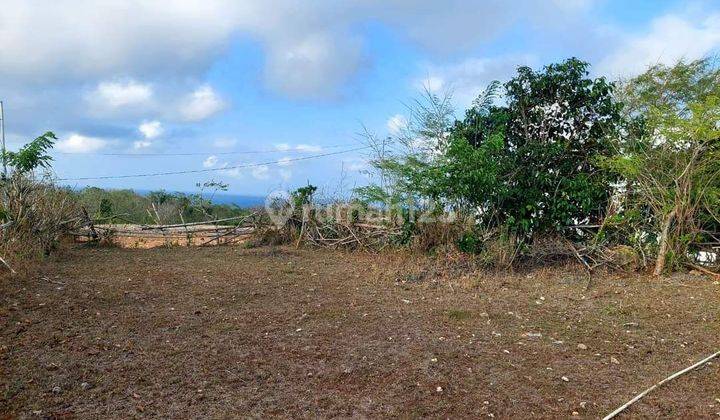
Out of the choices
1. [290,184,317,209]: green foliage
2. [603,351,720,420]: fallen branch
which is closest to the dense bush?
[290,184,317,209]: green foliage

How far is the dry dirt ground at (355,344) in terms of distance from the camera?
8.66ft

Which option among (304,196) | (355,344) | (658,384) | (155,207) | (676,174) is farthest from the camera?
(155,207)

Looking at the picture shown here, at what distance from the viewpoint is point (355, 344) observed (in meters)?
3.54

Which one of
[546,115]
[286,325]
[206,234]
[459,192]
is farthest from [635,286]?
[206,234]

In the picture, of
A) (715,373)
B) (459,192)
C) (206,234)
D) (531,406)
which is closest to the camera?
(531,406)

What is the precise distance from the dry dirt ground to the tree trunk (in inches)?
13.0

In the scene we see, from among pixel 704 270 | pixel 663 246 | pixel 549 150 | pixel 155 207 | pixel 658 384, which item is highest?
pixel 549 150

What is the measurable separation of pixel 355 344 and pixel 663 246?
4339 mm

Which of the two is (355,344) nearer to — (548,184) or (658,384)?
(658,384)

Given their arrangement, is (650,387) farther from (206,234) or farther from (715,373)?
(206,234)

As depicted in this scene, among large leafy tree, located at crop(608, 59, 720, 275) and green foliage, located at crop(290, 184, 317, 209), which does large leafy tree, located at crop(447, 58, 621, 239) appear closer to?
large leafy tree, located at crop(608, 59, 720, 275)

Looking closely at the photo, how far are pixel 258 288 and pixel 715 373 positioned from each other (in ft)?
13.3

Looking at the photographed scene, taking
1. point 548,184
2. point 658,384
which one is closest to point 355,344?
point 658,384

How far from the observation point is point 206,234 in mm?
10117
